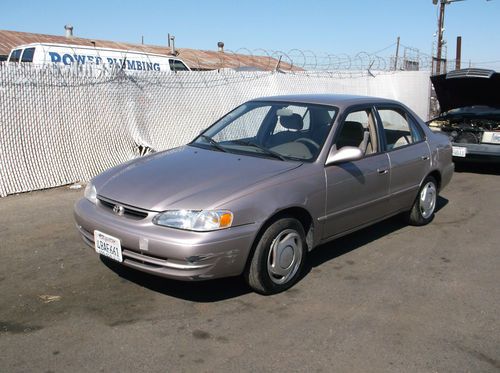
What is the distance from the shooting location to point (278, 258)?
12.9 ft

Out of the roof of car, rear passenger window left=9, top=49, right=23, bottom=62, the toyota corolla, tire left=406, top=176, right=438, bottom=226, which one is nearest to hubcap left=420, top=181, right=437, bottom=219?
tire left=406, top=176, right=438, bottom=226

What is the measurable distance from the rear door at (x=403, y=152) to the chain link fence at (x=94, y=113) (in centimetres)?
456

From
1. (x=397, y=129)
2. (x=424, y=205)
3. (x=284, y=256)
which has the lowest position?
(x=424, y=205)

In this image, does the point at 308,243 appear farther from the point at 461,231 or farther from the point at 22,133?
the point at 22,133

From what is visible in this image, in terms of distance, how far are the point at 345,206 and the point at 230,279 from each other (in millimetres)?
1198

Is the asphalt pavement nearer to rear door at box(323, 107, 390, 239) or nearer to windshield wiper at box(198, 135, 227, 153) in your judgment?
rear door at box(323, 107, 390, 239)

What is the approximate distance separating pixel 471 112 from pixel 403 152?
498 cm

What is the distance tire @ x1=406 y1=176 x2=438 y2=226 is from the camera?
581 cm

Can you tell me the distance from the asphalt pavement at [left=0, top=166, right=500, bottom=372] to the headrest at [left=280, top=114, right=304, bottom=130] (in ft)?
4.11

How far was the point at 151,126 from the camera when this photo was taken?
29.2ft

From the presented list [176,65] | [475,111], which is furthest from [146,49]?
[475,111]

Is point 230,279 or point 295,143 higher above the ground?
point 295,143

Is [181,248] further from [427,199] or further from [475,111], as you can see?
[475,111]

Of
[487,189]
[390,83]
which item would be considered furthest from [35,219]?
[390,83]
